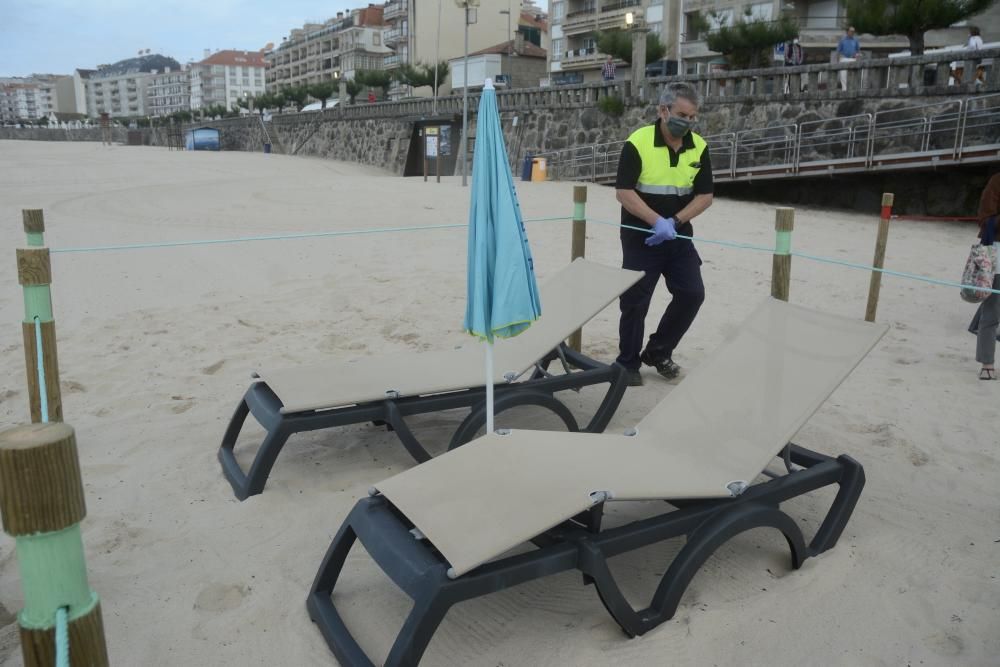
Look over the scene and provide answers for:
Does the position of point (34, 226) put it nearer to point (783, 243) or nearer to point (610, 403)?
point (610, 403)

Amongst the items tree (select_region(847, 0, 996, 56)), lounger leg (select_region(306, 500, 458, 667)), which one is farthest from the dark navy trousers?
tree (select_region(847, 0, 996, 56))

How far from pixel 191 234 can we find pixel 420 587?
877 centimetres

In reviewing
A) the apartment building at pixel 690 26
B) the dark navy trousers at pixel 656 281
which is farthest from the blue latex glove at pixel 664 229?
the apartment building at pixel 690 26

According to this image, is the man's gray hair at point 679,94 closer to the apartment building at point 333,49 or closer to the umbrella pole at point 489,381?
the umbrella pole at point 489,381

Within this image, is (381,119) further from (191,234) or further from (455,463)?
(455,463)

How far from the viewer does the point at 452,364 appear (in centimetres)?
412

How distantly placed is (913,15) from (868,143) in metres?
4.20

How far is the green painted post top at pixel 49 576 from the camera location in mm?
1193

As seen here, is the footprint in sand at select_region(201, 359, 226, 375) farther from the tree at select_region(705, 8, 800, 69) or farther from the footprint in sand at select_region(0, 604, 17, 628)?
the tree at select_region(705, 8, 800, 69)

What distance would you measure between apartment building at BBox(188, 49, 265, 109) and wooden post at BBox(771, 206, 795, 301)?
503 feet

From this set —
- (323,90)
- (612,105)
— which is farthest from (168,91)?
(612,105)

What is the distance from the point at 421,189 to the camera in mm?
14734

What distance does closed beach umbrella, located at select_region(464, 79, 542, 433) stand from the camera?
2930 millimetres

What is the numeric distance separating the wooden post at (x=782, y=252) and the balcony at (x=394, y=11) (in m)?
75.2
